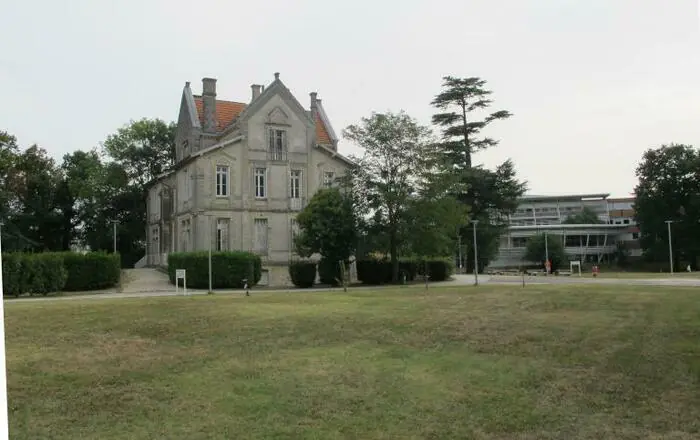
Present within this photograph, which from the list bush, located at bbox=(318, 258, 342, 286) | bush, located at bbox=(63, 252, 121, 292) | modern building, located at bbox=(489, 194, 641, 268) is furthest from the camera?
modern building, located at bbox=(489, 194, 641, 268)

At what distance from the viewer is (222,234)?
4497cm

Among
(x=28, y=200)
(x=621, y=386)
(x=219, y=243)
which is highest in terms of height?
(x=28, y=200)

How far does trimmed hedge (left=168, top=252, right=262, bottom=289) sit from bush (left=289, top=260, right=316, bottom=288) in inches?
111

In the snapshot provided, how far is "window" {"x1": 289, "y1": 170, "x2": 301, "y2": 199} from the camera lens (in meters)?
47.2

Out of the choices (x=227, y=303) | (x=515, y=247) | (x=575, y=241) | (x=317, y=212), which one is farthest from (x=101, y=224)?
(x=575, y=241)

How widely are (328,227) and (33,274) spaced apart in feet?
52.7

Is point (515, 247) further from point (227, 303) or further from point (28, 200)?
point (227, 303)

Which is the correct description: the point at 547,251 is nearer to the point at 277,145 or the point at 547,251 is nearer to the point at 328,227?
the point at 277,145

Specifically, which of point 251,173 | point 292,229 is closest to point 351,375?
point 292,229

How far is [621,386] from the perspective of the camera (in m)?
10.3

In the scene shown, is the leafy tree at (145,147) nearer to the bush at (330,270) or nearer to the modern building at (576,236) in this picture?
the bush at (330,270)

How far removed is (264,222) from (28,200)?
23502mm

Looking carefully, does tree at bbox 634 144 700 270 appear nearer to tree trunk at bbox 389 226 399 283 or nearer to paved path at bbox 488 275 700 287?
paved path at bbox 488 275 700 287

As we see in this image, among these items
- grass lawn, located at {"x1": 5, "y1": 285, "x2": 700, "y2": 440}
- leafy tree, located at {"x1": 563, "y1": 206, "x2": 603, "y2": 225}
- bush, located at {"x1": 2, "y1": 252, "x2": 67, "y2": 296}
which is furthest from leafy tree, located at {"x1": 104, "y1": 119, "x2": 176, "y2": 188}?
leafy tree, located at {"x1": 563, "y1": 206, "x2": 603, "y2": 225}
